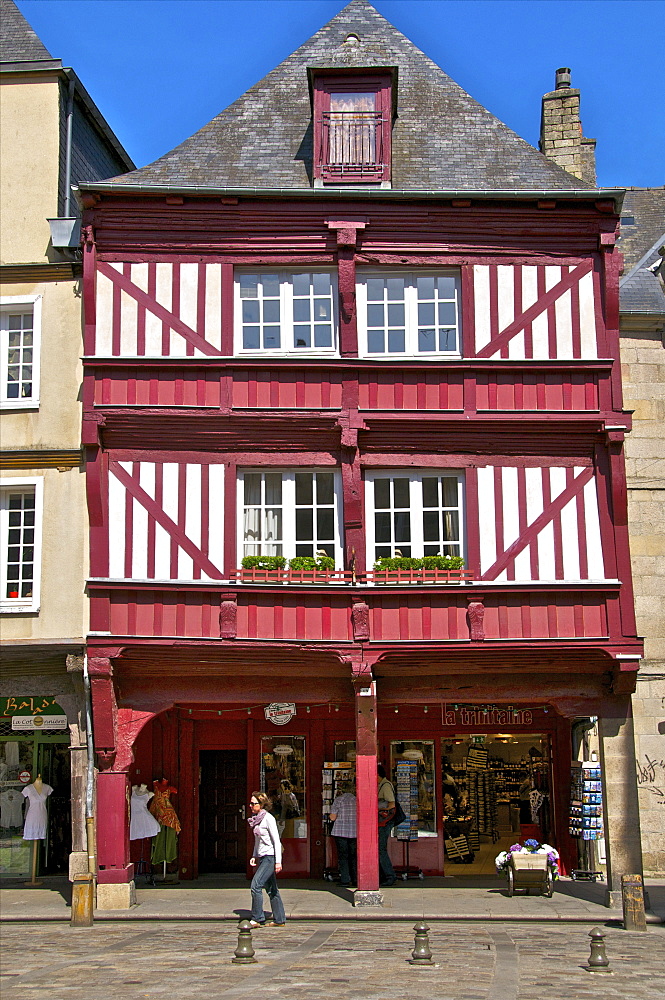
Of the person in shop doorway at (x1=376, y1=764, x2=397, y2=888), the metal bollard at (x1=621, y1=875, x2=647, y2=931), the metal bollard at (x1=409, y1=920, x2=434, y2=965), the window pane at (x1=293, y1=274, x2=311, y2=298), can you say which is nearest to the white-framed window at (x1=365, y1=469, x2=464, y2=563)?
the window pane at (x1=293, y1=274, x2=311, y2=298)

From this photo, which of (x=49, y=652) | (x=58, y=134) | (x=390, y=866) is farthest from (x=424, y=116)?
(x=390, y=866)

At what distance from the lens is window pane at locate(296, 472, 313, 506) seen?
17203 mm

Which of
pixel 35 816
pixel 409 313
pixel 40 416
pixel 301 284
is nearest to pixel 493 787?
pixel 35 816

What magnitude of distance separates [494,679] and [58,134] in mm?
10080

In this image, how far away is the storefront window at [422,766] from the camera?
746 inches

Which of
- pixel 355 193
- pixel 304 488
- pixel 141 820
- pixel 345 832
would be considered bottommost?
pixel 345 832

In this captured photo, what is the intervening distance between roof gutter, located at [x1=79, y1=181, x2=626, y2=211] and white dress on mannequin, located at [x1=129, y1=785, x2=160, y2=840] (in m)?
8.72

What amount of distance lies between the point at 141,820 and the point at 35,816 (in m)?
1.72

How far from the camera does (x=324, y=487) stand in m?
17.2

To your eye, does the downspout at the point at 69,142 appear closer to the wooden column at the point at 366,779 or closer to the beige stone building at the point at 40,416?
the beige stone building at the point at 40,416

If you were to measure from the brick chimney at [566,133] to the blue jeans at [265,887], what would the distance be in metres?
14.1

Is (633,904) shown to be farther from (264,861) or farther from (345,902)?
(264,861)

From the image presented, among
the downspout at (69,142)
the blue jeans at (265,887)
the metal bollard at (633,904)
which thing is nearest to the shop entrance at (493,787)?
the metal bollard at (633,904)

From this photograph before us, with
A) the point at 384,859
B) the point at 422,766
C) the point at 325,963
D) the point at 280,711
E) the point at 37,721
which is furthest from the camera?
the point at 422,766
